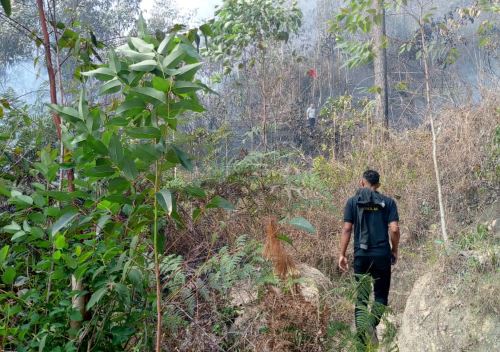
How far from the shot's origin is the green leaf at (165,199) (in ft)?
5.01

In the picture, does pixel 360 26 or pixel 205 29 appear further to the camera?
pixel 360 26

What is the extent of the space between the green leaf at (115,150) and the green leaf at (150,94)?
0.14 metres

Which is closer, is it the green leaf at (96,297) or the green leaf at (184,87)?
the green leaf at (184,87)

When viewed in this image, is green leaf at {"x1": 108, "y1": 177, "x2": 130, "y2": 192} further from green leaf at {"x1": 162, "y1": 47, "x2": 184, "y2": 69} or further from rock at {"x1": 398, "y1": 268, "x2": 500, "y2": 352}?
rock at {"x1": 398, "y1": 268, "x2": 500, "y2": 352}

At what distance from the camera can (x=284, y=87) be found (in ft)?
38.3

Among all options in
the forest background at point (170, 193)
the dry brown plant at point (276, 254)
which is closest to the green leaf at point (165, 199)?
the forest background at point (170, 193)

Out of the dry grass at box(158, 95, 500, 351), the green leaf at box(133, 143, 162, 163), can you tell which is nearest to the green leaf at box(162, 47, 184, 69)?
the green leaf at box(133, 143, 162, 163)

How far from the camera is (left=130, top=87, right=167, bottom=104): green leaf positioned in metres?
1.56

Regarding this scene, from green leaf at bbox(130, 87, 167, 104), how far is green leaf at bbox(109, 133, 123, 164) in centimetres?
14

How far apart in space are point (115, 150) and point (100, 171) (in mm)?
93

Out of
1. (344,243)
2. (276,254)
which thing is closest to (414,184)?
(344,243)

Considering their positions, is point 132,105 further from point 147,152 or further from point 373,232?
point 373,232

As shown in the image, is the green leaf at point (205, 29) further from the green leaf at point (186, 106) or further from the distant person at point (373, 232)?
the distant person at point (373, 232)

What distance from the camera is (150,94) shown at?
156 cm
